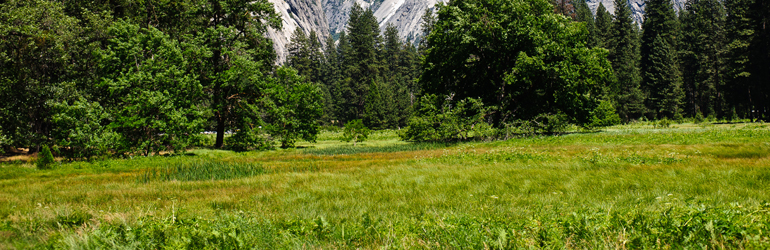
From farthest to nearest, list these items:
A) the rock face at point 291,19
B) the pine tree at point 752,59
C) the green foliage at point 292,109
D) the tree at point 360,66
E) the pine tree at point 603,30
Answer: the rock face at point 291,19
the tree at point 360,66
the pine tree at point 603,30
the pine tree at point 752,59
the green foliage at point 292,109

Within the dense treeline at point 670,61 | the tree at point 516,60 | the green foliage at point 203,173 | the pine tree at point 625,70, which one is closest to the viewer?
the green foliage at point 203,173

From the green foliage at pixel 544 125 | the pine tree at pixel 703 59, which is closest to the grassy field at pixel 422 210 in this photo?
the green foliage at pixel 544 125

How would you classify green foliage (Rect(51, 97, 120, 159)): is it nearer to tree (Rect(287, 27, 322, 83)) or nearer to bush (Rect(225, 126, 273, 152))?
bush (Rect(225, 126, 273, 152))

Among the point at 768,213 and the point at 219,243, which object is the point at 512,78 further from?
the point at 219,243

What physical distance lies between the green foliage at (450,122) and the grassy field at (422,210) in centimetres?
1635

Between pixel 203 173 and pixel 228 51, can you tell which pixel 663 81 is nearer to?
pixel 228 51

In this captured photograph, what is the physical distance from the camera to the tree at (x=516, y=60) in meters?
27.9

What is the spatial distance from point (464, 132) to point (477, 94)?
18.8ft

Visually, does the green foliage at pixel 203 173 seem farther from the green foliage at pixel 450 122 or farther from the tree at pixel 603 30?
the tree at pixel 603 30

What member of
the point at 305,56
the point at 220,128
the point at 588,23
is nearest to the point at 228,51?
the point at 220,128

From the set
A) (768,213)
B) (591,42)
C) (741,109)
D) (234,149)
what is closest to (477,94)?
(234,149)

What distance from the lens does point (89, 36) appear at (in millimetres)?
24125

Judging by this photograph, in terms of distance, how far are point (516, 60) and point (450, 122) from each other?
6.29 m

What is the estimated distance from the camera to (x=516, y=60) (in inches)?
1083
